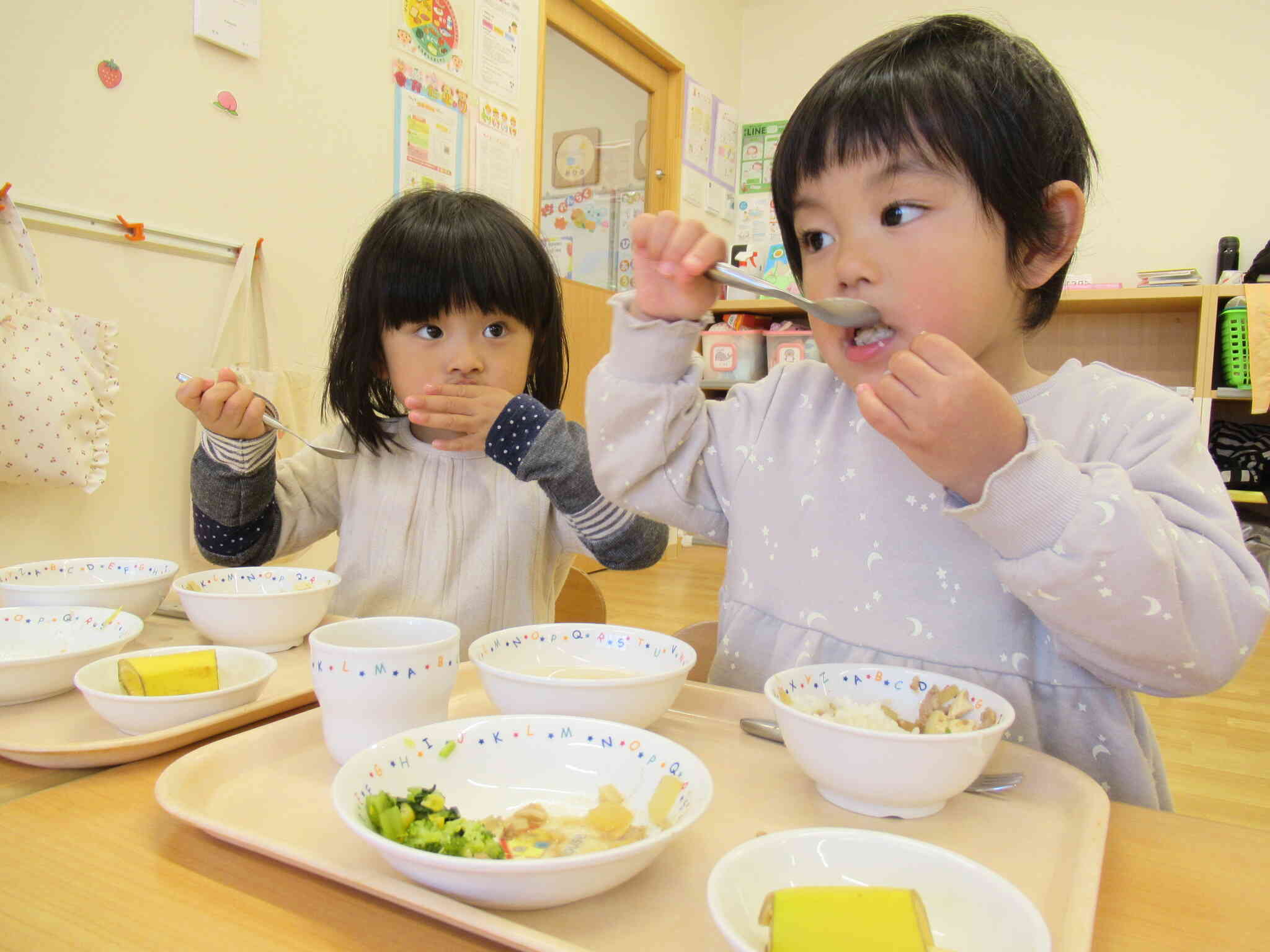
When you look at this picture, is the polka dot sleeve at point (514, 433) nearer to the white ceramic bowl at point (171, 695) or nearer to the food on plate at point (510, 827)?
the white ceramic bowl at point (171, 695)

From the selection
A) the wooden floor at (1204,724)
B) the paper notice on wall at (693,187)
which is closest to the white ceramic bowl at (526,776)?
the wooden floor at (1204,724)

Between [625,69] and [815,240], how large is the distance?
9.89 ft

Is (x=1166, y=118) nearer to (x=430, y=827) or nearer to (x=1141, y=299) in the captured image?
(x=1141, y=299)

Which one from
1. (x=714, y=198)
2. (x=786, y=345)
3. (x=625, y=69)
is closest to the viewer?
(x=625, y=69)

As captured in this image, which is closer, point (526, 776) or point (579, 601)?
point (526, 776)

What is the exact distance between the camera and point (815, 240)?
718 mm

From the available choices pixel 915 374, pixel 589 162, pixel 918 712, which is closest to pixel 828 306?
pixel 915 374

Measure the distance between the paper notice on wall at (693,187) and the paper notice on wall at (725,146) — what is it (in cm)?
12

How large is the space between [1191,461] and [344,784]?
23.8 inches

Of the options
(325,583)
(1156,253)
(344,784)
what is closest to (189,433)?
(325,583)

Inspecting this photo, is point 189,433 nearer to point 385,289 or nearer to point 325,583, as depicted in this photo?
point 385,289

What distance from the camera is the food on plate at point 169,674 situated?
0.58m

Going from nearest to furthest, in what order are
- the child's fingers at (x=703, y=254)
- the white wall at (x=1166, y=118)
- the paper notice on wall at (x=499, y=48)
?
the child's fingers at (x=703, y=254) < the paper notice on wall at (x=499, y=48) < the white wall at (x=1166, y=118)

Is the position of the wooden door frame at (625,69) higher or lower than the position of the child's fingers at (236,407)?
higher
